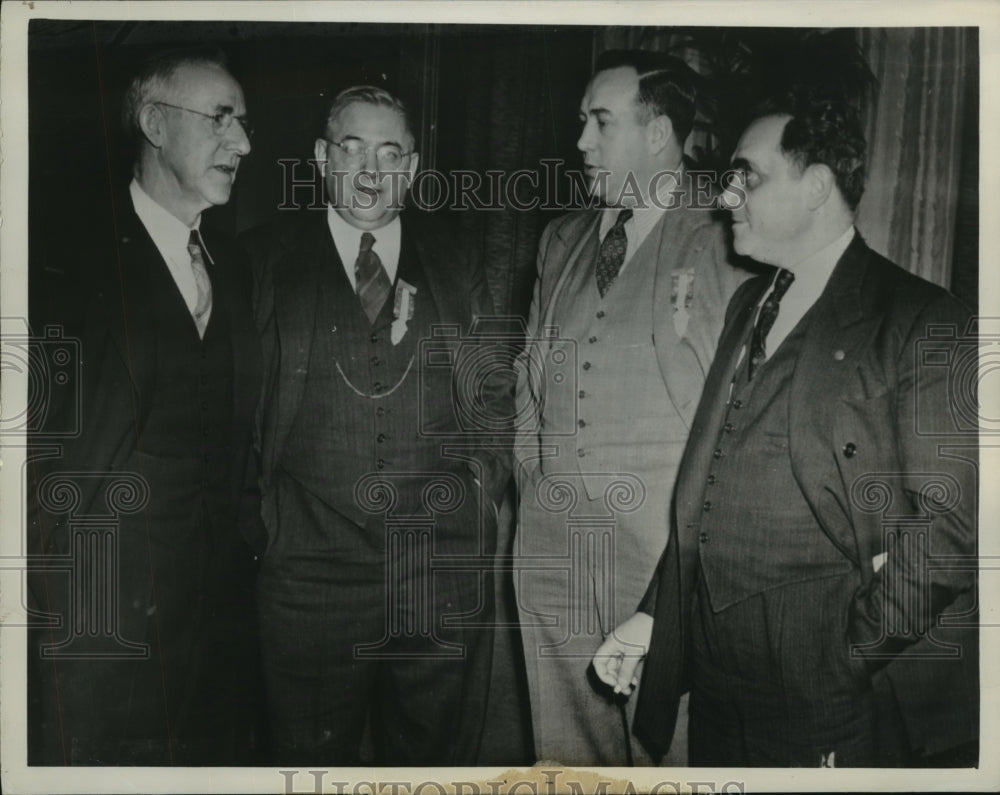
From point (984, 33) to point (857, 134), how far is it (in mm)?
Result: 479

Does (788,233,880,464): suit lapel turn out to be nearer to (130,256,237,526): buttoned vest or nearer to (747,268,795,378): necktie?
(747,268,795,378): necktie

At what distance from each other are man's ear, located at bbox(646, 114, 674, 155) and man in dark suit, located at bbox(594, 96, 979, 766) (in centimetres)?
20

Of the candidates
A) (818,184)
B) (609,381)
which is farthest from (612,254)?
(818,184)

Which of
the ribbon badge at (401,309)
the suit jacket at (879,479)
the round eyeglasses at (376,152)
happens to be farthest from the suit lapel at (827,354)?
the round eyeglasses at (376,152)

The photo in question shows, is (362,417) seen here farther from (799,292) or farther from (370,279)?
(799,292)

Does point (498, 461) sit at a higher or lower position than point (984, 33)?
lower

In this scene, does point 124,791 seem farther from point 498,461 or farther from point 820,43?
point 820,43

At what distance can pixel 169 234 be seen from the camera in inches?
121

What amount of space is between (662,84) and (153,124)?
1.42 meters

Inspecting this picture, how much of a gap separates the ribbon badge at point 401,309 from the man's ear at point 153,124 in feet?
2.55

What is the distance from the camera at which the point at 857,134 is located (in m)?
3.05

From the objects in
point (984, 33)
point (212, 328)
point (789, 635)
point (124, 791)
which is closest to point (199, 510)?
point (212, 328)

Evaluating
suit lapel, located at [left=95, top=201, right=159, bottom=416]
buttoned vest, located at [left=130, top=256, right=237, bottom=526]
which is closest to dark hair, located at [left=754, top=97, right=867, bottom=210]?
buttoned vest, located at [left=130, top=256, right=237, bottom=526]

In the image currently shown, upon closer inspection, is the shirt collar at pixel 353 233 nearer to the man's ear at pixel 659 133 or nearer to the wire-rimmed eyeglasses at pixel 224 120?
the wire-rimmed eyeglasses at pixel 224 120
